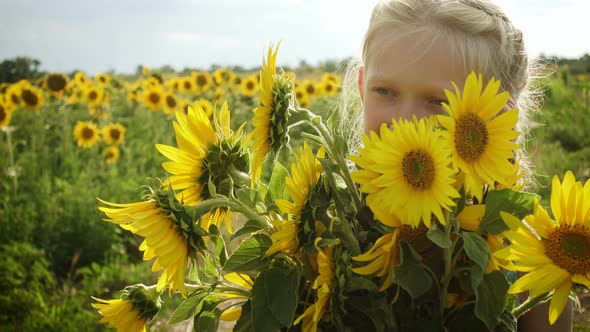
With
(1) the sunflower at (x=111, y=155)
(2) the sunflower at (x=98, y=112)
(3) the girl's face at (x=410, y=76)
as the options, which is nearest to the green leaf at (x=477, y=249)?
(3) the girl's face at (x=410, y=76)

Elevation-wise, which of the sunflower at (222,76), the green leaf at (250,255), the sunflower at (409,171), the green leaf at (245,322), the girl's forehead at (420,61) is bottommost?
the sunflower at (222,76)

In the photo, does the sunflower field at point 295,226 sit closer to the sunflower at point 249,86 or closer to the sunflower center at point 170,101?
the sunflower center at point 170,101

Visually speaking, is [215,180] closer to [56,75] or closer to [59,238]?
[59,238]

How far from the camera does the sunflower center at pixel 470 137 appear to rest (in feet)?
1.47

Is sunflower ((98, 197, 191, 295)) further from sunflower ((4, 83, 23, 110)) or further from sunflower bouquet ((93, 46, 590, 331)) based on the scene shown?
sunflower ((4, 83, 23, 110))

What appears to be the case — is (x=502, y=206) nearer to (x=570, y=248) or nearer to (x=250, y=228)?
(x=570, y=248)

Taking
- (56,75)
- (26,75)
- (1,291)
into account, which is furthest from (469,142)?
(26,75)

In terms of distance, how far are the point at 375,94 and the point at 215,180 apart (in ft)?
1.18

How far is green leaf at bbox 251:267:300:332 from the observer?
1.66 ft

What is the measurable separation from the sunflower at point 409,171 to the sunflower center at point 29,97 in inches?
127

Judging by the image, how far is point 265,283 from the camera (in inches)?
20.4

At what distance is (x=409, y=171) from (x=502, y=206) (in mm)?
89

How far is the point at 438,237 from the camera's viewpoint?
45 cm

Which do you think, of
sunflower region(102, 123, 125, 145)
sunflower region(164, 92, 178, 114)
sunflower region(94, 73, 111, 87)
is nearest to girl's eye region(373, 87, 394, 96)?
sunflower region(102, 123, 125, 145)
